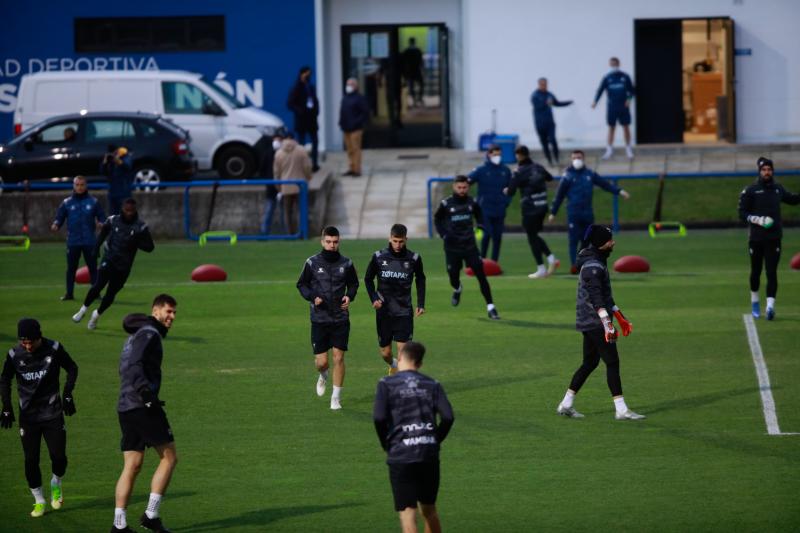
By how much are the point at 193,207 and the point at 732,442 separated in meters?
19.8

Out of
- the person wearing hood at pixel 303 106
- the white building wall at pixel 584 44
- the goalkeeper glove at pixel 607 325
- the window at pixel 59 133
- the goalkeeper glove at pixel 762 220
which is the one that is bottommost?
the goalkeeper glove at pixel 607 325

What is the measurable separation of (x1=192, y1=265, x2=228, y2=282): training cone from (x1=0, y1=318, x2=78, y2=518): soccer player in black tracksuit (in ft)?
45.5

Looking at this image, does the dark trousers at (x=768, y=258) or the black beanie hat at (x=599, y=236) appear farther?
the dark trousers at (x=768, y=258)

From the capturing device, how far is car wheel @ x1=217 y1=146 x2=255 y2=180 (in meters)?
33.4

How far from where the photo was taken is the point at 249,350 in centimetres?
1922

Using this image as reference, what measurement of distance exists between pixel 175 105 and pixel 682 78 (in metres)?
13.6

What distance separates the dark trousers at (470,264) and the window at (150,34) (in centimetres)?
1904

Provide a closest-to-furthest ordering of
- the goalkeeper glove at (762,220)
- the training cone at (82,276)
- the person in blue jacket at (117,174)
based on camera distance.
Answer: the goalkeeper glove at (762,220) → the training cone at (82,276) → the person in blue jacket at (117,174)

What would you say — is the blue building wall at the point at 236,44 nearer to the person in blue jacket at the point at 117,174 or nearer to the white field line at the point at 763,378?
the person in blue jacket at the point at 117,174

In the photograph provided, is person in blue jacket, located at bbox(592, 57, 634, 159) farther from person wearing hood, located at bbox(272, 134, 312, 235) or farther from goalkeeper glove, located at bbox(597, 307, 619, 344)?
goalkeeper glove, located at bbox(597, 307, 619, 344)

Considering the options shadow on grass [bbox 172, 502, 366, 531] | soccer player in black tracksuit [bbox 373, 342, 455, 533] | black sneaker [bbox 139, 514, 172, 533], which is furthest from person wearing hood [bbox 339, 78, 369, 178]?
soccer player in black tracksuit [bbox 373, 342, 455, 533]

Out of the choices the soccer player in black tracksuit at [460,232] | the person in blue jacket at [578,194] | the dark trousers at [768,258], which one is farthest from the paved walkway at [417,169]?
the dark trousers at [768,258]

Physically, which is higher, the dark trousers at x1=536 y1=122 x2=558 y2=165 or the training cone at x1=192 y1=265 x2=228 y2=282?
the dark trousers at x1=536 y1=122 x2=558 y2=165

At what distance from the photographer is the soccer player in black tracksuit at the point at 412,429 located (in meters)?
9.73
